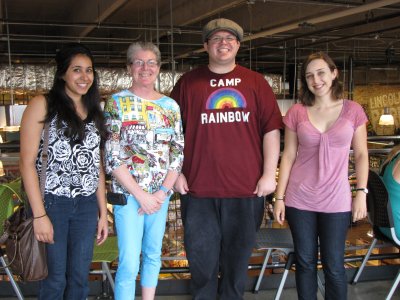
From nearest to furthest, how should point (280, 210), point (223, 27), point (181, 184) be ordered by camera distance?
point (223, 27), point (181, 184), point (280, 210)

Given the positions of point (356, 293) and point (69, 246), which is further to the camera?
point (356, 293)

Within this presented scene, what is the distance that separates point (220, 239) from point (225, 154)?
1.42ft

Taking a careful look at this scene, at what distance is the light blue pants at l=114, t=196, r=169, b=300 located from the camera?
2.02m

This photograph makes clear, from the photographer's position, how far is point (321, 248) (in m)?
2.18

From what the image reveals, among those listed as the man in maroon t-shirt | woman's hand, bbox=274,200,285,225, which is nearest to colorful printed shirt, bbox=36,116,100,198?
the man in maroon t-shirt

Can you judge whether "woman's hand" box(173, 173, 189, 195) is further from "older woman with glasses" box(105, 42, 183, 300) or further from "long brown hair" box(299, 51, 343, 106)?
"long brown hair" box(299, 51, 343, 106)

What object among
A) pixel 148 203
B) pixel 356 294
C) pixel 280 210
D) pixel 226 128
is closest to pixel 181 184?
pixel 148 203

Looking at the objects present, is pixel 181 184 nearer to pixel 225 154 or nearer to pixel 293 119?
pixel 225 154

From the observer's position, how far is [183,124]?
2.19 m

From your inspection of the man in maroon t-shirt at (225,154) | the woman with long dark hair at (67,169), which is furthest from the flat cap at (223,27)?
the woman with long dark hair at (67,169)

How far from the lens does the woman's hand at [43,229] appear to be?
5.93 ft

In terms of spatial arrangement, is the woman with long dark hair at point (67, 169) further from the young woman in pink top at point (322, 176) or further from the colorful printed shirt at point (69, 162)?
the young woman in pink top at point (322, 176)

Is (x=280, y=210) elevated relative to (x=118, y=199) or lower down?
lower down

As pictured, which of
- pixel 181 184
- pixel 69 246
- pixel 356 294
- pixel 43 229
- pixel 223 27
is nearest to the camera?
pixel 43 229
